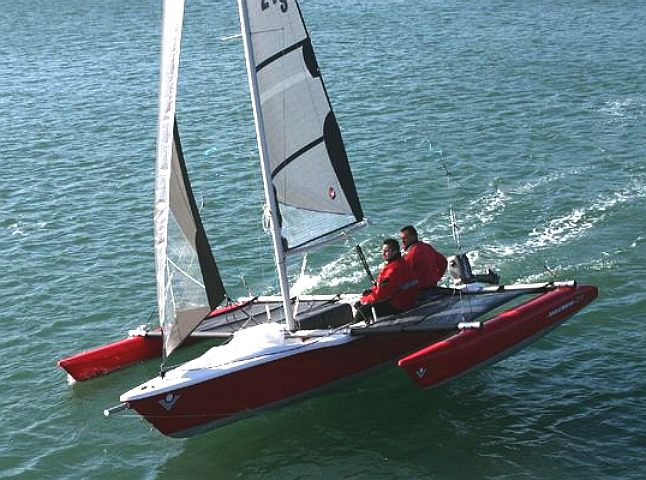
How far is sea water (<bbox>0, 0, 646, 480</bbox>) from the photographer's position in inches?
701

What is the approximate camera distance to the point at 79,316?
23.6 meters

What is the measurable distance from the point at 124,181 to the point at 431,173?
8826mm

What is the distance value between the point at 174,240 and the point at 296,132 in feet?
9.02

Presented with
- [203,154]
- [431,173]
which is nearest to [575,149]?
[431,173]

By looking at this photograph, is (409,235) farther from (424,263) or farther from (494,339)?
(494,339)

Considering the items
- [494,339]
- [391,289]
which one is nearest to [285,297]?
[391,289]

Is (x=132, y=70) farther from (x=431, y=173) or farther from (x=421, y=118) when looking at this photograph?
(x=431, y=173)

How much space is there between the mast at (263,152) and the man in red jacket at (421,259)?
7.12ft

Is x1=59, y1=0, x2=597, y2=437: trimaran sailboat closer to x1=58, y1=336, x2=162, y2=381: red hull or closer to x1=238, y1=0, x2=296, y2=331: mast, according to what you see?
x1=238, y1=0, x2=296, y2=331: mast

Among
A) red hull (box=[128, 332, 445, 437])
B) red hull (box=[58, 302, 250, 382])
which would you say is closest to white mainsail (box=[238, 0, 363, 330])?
red hull (box=[128, 332, 445, 437])

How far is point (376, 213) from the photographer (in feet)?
91.5

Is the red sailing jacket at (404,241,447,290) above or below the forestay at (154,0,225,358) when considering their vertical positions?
below

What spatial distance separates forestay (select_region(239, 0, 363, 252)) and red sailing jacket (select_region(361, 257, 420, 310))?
120 centimetres

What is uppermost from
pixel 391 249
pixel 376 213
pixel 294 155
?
pixel 294 155
